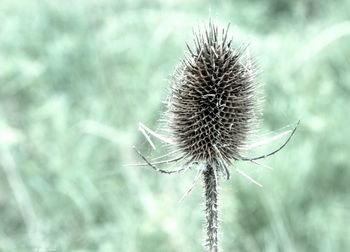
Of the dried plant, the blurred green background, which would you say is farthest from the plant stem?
the blurred green background

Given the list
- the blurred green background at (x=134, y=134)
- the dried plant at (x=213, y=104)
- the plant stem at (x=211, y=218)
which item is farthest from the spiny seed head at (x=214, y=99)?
the blurred green background at (x=134, y=134)

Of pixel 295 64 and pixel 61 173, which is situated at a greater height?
pixel 295 64

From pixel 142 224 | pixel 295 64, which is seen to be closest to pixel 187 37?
pixel 295 64

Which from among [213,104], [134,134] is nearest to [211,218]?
[213,104]

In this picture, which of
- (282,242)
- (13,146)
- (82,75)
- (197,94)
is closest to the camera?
(197,94)

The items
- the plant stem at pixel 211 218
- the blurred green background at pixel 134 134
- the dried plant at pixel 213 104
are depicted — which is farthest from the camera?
the blurred green background at pixel 134 134

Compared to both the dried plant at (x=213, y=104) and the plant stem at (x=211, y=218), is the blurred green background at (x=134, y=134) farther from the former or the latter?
the plant stem at (x=211, y=218)

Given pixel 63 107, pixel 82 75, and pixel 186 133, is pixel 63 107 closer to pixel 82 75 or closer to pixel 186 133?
pixel 82 75
